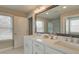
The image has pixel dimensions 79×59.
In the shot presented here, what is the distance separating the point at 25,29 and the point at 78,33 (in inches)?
107

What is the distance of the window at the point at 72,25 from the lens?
1674 mm

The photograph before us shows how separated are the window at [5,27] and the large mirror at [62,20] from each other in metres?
1.95

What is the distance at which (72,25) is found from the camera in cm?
178

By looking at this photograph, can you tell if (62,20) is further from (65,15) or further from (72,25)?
(72,25)

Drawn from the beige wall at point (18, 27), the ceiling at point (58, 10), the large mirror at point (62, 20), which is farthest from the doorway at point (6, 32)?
the ceiling at point (58, 10)

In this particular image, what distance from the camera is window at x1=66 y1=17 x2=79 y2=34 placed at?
1674 millimetres

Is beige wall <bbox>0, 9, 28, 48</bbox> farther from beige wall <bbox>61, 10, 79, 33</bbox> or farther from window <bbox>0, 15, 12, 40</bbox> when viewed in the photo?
beige wall <bbox>61, 10, 79, 33</bbox>

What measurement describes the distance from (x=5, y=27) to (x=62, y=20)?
2737mm

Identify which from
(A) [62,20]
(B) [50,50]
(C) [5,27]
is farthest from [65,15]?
(C) [5,27]

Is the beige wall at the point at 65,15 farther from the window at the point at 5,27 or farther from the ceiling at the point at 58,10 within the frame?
the window at the point at 5,27

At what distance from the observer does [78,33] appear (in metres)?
1.64

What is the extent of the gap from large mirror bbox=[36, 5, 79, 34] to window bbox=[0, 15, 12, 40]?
195cm

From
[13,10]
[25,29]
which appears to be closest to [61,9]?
[25,29]

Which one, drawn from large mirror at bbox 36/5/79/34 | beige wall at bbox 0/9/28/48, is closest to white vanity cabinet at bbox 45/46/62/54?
large mirror at bbox 36/5/79/34
